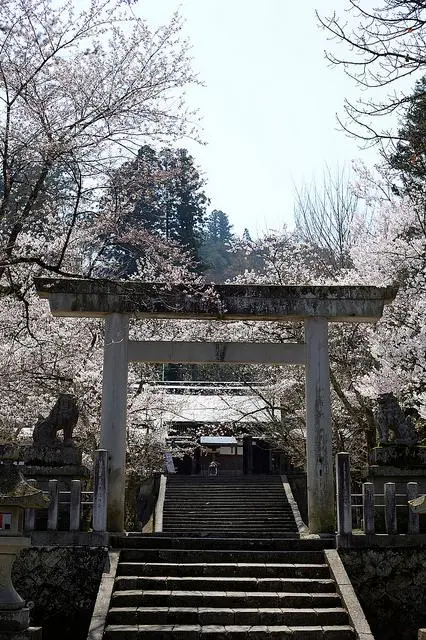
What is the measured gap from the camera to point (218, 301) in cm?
1247

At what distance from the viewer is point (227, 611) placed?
8961 mm

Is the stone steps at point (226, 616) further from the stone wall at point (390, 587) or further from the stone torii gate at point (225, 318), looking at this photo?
the stone torii gate at point (225, 318)

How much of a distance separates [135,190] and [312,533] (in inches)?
238

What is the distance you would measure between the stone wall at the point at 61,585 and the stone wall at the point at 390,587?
350cm

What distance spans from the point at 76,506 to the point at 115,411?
2017 millimetres

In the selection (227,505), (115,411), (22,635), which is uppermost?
(115,411)

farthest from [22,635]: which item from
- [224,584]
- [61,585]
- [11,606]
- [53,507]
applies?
[224,584]

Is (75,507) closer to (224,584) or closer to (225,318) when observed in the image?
(224,584)

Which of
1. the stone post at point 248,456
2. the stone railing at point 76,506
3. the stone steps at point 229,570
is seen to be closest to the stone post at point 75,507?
the stone railing at point 76,506

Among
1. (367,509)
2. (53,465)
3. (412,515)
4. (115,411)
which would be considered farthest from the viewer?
(115,411)

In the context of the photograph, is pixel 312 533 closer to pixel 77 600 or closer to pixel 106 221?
pixel 77 600

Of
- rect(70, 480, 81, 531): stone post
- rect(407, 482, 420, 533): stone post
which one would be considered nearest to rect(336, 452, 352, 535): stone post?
rect(407, 482, 420, 533): stone post

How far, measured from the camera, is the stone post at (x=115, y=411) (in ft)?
38.6

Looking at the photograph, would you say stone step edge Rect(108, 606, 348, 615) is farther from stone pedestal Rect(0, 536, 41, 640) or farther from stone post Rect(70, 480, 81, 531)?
stone post Rect(70, 480, 81, 531)
